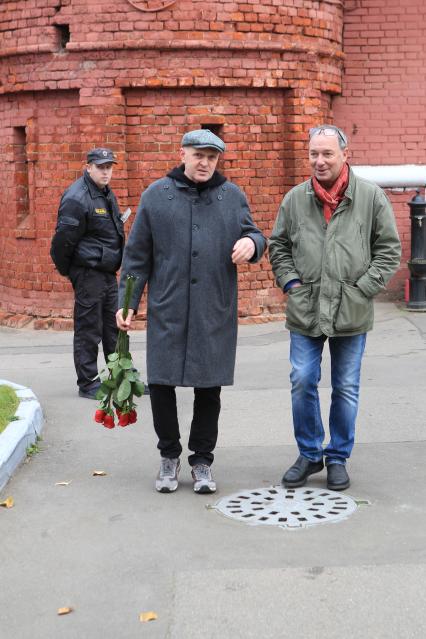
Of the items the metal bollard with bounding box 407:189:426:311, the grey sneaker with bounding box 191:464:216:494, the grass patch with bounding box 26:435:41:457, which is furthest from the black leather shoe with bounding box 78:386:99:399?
the metal bollard with bounding box 407:189:426:311

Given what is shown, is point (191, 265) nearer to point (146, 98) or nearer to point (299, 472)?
point (299, 472)

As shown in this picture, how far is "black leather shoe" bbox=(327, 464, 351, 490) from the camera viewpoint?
6008 mm

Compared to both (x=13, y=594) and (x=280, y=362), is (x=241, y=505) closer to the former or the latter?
(x=13, y=594)

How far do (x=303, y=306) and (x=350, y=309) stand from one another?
25 centimetres

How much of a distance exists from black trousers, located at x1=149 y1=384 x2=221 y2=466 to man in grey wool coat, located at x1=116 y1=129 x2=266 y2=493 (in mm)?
49

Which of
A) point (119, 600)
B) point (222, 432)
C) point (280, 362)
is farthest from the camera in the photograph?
point (280, 362)

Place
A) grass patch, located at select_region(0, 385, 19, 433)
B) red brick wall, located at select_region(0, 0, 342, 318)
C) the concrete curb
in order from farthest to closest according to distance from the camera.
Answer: red brick wall, located at select_region(0, 0, 342, 318)
grass patch, located at select_region(0, 385, 19, 433)
the concrete curb

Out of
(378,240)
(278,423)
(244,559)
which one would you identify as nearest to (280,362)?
(278,423)

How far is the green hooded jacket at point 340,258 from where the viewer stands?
5781 millimetres

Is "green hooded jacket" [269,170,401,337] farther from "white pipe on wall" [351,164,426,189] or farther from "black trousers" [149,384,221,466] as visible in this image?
"white pipe on wall" [351,164,426,189]

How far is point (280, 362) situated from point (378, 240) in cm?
439

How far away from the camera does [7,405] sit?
7.57 m

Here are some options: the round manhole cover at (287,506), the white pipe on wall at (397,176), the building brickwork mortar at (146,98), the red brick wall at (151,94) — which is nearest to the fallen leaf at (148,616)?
the round manhole cover at (287,506)

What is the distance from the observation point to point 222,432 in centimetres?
746
